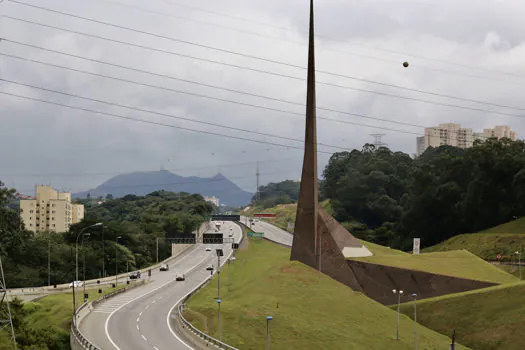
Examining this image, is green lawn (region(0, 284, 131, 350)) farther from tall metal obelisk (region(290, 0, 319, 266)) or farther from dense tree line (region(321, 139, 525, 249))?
dense tree line (region(321, 139, 525, 249))

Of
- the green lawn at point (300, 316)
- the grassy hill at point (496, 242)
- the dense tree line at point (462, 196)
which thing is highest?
the dense tree line at point (462, 196)

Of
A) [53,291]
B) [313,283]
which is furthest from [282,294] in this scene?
[53,291]

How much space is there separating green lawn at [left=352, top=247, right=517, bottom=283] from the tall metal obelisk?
6.83 meters

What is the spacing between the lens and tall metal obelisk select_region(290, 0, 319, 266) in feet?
275

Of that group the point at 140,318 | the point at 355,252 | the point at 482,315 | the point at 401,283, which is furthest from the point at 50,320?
the point at 482,315

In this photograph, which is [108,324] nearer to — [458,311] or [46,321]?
[46,321]

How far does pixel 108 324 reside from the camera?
2429 inches

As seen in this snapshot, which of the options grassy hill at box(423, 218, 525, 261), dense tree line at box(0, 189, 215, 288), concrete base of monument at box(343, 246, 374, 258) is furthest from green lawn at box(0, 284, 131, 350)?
grassy hill at box(423, 218, 525, 261)

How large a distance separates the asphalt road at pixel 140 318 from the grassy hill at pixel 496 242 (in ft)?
155

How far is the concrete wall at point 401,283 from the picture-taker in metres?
76.0

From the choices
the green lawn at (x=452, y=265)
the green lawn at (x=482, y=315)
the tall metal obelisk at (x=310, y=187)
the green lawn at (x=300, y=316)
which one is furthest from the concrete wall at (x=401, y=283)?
the tall metal obelisk at (x=310, y=187)

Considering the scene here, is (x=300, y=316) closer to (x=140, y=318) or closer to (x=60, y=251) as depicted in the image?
(x=140, y=318)

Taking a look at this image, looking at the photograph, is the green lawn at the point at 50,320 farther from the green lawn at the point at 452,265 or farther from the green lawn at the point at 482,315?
the green lawn at the point at 452,265

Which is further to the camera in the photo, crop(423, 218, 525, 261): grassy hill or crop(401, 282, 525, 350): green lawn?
crop(423, 218, 525, 261): grassy hill
